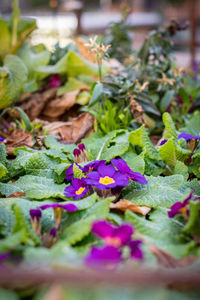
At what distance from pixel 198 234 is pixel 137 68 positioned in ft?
4.99

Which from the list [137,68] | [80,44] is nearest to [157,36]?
[137,68]

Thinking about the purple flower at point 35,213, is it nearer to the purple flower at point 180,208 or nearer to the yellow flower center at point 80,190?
the yellow flower center at point 80,190

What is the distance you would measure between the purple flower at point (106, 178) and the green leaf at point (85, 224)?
0.08 metres

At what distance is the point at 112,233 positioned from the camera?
83cm

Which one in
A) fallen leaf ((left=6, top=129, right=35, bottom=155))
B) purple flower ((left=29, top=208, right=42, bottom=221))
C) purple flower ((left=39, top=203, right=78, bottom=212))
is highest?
purple flower ((left=39, top=203, right=78, bottom=212))

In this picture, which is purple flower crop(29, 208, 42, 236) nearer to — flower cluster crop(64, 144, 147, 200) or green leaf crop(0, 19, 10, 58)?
flower cluster crop(64, 144, 147, 200)

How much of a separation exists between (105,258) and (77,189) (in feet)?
1.58

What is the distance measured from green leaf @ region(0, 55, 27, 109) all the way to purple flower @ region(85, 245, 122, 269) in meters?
1.43

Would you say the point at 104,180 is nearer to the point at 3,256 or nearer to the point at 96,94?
the point at 3,256

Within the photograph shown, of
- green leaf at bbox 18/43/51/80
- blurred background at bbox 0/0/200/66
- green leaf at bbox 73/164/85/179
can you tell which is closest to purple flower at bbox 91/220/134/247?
green leaf at bbox 73/164/85/179

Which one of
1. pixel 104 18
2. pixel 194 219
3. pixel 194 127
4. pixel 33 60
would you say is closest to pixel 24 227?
pixel 194 219

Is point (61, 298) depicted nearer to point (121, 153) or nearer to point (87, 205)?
point (87, 205)

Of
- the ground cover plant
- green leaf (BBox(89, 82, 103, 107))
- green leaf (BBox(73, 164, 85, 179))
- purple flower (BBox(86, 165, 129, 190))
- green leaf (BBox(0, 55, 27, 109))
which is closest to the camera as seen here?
the ground cover plant

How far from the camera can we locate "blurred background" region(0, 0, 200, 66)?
4.36 m
